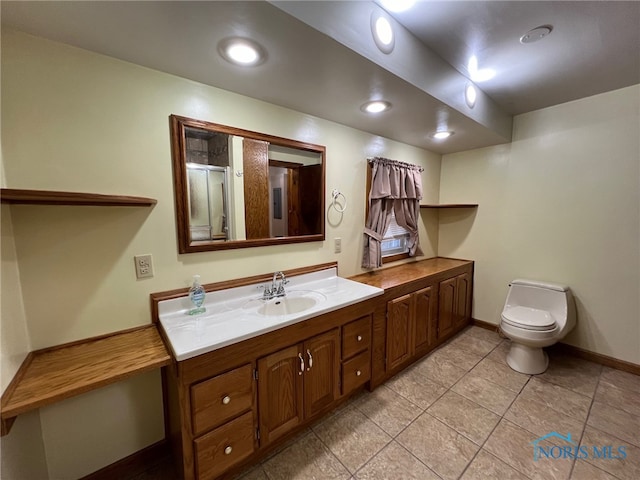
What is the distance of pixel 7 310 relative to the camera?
38.2 inches

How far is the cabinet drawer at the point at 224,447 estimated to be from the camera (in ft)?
3.73

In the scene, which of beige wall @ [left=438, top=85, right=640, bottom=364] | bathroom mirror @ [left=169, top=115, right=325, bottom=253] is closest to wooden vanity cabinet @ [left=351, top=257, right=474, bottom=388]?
beige wall @ [left=438, top=85, right=640, bottom=364]

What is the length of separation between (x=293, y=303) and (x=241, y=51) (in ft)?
4.79

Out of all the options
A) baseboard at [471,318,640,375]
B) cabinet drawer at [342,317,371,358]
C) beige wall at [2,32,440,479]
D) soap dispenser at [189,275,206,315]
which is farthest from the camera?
baseboard at [471,318,640,375]

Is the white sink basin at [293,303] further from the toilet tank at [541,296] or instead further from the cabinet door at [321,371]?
the toilet tank at [541,296]

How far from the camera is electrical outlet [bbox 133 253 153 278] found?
134cm

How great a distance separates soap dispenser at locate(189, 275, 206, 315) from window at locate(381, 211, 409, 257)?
184 cm


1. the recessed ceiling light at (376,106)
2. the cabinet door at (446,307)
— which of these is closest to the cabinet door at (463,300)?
the cabinet door at (446,307)

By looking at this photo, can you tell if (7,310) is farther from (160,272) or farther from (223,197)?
(223,197)

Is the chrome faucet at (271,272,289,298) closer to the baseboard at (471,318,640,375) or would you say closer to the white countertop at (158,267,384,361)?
the white countertop at (158,267,384,361)


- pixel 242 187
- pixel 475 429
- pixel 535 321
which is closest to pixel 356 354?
pixel 475 429

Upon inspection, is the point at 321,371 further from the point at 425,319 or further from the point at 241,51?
the point at 241,51

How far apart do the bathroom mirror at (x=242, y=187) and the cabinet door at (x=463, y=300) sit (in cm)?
175

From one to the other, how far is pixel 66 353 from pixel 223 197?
105 cm
